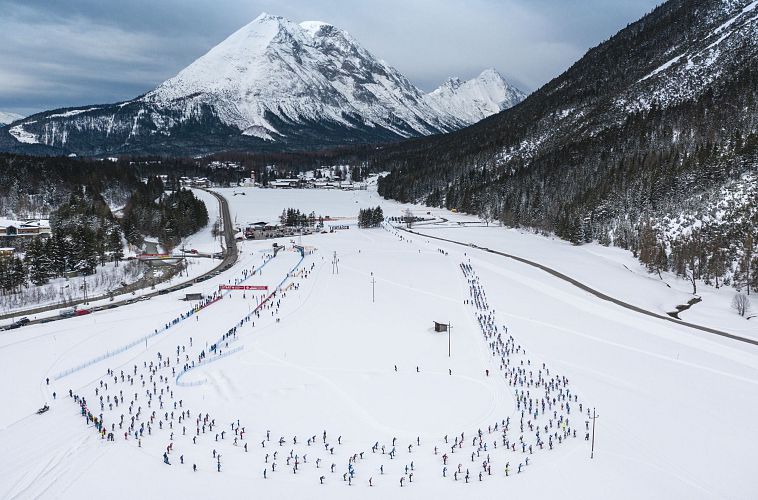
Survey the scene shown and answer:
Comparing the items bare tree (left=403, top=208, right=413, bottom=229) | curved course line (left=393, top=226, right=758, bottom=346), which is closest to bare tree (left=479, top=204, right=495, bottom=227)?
bare tree (left=403, top=208, right=413, bottom=229)

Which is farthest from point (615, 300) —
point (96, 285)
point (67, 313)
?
point (96, 285)

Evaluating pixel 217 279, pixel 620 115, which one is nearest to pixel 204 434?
pixel 217 279

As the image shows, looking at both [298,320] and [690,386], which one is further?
[298,320]

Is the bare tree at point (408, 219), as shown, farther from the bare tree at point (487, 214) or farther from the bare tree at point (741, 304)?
the bare tree at point (741, 304)

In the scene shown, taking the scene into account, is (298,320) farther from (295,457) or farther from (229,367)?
(295,457)

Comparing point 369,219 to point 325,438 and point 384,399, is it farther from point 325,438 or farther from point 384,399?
point 325,438

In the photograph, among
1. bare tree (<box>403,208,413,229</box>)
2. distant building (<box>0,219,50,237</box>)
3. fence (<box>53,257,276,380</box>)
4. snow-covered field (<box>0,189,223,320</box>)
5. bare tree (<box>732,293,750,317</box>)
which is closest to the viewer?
fence (<box>53,257,276,380</box>)

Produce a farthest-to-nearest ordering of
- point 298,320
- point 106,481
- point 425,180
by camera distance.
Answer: point 425,180
point 298,320
point 106,481

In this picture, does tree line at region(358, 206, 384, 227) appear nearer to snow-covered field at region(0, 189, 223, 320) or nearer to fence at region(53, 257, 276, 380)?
snow-covered field at region(0, 189, 223, 320)

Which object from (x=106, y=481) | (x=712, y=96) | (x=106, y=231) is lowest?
(x=106, y=481)
